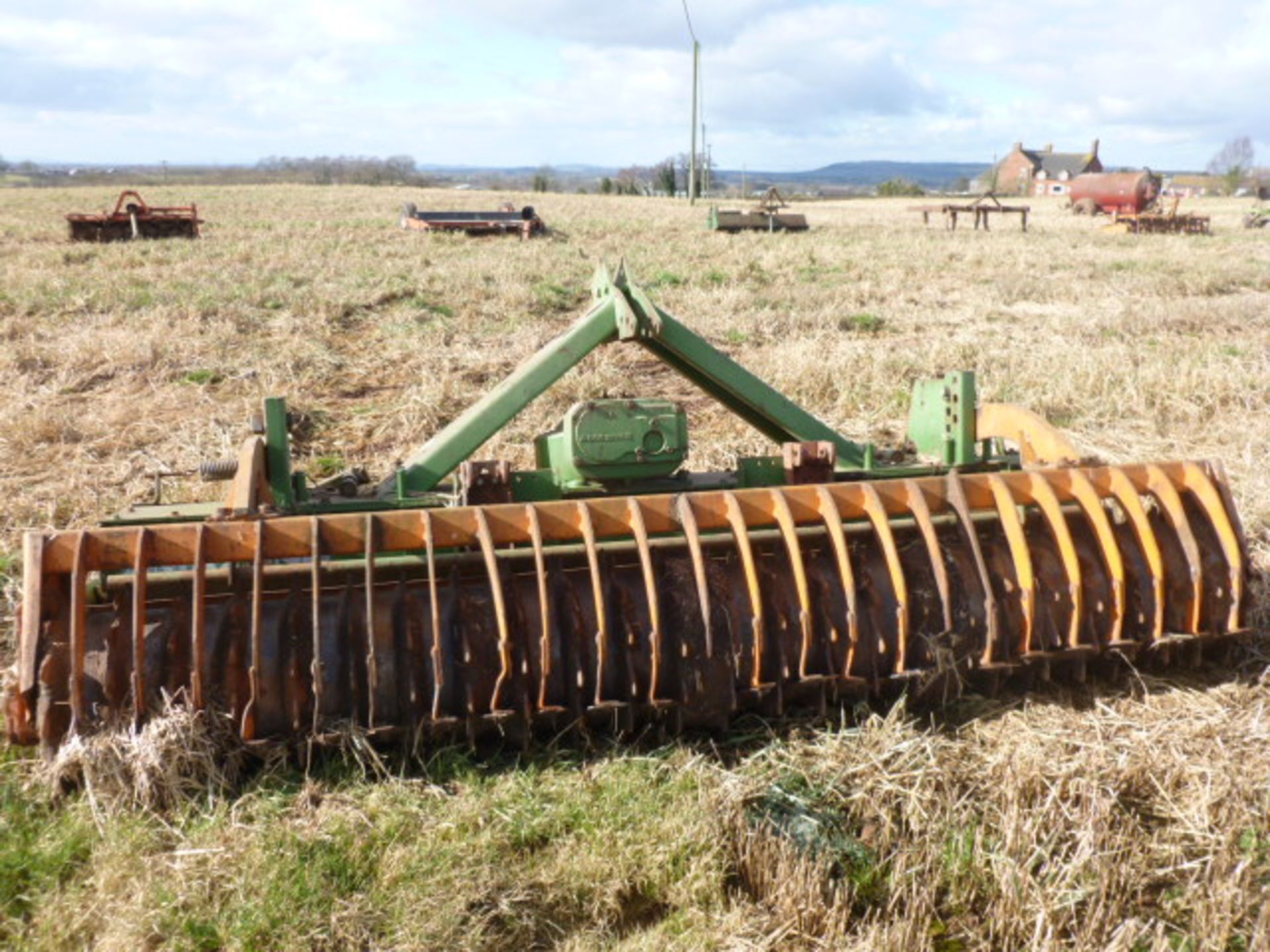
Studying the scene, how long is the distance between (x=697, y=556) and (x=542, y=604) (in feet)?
1.59

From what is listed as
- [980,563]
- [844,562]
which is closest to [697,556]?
[844,562]

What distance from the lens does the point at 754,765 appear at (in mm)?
3107

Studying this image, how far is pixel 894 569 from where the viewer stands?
3.23 m

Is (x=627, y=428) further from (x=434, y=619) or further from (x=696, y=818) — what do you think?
(x=696, y=818)

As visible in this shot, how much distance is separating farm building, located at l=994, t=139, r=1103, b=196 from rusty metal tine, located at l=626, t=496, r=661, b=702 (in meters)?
89.3

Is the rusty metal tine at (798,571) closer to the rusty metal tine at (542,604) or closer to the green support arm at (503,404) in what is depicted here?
the rusty metal tine at (542,604)

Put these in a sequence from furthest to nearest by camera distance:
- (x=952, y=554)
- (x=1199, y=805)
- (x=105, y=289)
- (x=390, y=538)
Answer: (x=105, y=289)
(x=952, y=554)
(x=390, y=538)
(x=1199, y=805)

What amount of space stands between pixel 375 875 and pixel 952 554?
6.78 feet

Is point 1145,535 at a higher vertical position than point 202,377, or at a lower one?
lower

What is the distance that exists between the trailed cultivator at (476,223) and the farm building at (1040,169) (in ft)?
241

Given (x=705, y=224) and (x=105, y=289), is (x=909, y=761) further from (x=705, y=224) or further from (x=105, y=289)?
(x=705, y=224)

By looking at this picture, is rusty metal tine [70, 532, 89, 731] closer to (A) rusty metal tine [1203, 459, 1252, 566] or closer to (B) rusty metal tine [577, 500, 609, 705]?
(B) rusty metal tine [577, 500, 609, 705]

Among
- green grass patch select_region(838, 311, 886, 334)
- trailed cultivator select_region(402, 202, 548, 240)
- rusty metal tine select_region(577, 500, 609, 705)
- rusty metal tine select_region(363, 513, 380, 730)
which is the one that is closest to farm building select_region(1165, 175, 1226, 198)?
trailed cultivator select_region(402, 202, 548, 240)

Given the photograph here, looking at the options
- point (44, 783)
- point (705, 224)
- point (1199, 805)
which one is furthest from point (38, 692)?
point (705, 224)
